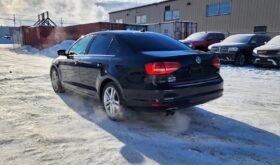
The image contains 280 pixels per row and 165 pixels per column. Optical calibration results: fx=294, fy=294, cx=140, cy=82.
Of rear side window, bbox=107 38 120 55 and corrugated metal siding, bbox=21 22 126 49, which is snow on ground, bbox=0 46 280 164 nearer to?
rear side window, bbox=107 38 120 55

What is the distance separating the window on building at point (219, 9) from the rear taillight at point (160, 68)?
77.0 ft

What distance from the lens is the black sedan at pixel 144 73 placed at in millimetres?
4289

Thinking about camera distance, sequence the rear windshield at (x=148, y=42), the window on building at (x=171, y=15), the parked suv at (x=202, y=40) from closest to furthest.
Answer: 1. the rear windshield at (x=148, y=42)
2. the parked suv at (x=202, y=40)
3. the window on building at (x=171, y=15)

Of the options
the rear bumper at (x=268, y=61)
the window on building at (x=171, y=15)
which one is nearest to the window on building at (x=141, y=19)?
the window on building at (x=171, y=15)

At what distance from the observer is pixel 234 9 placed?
25297mm

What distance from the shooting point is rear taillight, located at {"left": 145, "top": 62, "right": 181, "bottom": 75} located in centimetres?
425

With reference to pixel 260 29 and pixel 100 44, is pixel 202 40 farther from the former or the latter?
pixel 100 44

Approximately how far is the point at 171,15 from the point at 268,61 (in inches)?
862

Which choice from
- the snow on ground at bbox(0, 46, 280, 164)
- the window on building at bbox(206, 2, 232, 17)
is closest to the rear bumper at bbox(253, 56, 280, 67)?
the snow on ground at bbox(0, 46, 280, 164)

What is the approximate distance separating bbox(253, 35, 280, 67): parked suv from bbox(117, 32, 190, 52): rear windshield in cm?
779

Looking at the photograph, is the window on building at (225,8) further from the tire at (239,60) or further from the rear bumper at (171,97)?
the rear bumper at (171,97)

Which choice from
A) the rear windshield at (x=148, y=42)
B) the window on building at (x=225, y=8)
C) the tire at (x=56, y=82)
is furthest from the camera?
the window on building at (x=225, y=8)

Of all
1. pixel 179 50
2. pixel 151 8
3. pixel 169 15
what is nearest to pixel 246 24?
pixel 169 15

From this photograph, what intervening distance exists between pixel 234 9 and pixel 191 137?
23335 millimetres
